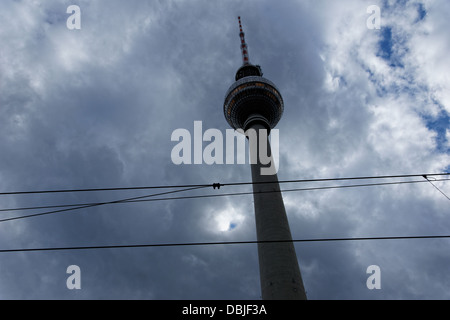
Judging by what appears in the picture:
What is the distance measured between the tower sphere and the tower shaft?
63.6 feet

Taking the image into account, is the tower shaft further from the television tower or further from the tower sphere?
the tower sphere

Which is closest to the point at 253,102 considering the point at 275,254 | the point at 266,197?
the point at 266,197

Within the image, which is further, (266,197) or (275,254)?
(266,197)

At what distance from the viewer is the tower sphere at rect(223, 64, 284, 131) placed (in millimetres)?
57000

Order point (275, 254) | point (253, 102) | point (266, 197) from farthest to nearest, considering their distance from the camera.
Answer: point (253, 102) < point (266, 197) < point (275, 254)

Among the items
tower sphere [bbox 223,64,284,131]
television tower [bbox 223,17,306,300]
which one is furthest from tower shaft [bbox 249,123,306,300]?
tower sphere [bbox 223,64,284,131]

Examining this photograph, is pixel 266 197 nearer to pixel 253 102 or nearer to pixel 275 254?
pixel 275 254

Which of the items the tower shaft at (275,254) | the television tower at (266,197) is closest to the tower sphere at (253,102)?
the television tower at (266,197)

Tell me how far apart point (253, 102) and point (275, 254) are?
33271mm

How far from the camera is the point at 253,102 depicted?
57.3 metres

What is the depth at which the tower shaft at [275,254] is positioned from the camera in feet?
103
